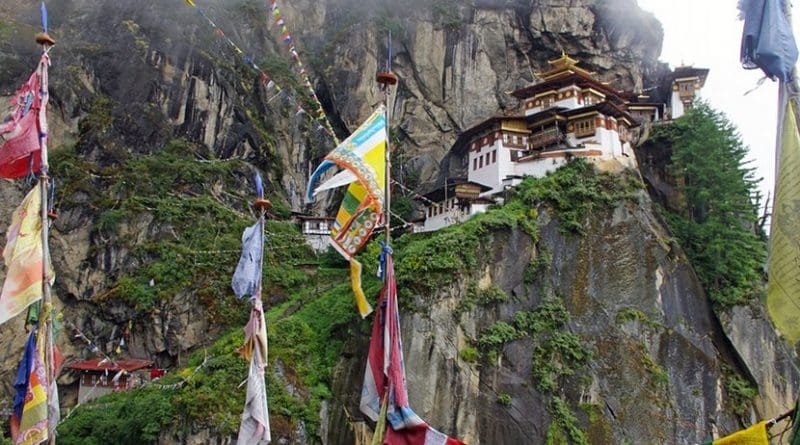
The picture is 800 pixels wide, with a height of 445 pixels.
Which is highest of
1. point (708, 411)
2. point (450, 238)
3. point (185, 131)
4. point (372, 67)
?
point (372, 67)

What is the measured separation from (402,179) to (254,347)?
34.9 metres

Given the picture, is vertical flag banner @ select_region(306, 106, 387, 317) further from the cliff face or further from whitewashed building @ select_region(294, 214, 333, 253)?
whitewashed building @ select_region(294, 214, 333, 253)

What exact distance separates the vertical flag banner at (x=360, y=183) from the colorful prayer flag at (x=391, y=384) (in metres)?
0.73

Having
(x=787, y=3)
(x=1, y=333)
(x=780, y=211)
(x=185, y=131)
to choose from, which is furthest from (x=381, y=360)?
(x=185, y=131)

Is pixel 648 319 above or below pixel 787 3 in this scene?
below

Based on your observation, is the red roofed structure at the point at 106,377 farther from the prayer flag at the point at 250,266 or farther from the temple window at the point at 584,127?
the temple window at the point at 584,127

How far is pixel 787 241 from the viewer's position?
666cm

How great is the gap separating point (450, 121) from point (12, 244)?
4017 centimetres

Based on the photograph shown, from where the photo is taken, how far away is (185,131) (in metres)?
39.7

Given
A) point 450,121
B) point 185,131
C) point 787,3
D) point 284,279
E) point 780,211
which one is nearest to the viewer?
point 780,211

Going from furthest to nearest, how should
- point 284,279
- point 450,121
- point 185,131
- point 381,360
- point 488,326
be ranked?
1. point 450,121
2. point 185,131
3. point 284,279
4. point 488,326
5. point 381,360

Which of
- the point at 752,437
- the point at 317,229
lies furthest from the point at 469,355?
the point at 752,437

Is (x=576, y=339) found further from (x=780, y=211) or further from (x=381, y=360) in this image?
(x=780, y=211)

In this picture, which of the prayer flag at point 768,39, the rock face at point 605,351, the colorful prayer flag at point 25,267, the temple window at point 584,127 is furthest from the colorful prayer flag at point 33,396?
the temple window at point 584,127
